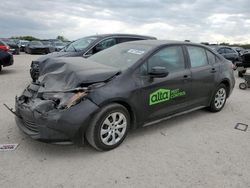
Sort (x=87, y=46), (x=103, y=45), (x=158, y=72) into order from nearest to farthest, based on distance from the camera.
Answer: (x=158, y=72)
(x=87, y=46)
(x=103, y=45)

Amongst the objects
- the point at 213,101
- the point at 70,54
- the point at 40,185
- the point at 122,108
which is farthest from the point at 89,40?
the point at 40,185

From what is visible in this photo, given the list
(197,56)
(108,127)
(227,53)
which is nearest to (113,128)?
(108,127)

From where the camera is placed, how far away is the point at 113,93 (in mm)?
3594

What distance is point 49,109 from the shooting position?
132 inches

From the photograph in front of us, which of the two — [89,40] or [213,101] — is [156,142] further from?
[89,40]

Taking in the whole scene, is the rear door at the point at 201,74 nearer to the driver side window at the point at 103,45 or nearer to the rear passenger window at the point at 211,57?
the rear passenger window at the point at 211,57

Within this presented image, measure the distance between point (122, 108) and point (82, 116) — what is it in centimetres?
66

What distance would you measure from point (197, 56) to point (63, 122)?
3096 mm

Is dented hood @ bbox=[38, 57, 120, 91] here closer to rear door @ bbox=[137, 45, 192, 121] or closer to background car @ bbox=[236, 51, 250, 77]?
rear door @ bbox=[137, 45, 192, 121]

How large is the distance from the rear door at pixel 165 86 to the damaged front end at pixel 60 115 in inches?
37.3

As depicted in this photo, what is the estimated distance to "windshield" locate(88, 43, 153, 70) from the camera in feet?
13.6

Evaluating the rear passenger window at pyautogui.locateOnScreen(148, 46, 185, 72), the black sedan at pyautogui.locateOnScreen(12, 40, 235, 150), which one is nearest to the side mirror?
the black sedan at pyautogui.locateOnScreen(12, 40, 235, 150)

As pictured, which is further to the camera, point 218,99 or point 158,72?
point 218,99

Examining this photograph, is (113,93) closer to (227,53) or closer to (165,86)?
(165,86)
